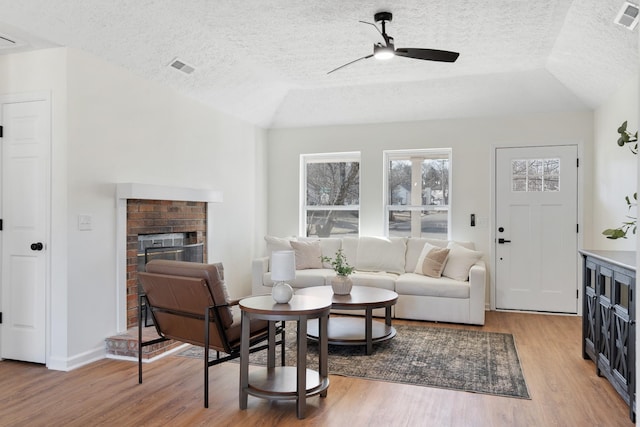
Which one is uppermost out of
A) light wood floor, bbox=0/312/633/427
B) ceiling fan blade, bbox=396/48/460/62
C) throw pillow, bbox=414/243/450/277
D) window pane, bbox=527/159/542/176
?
ceiling fan blade, bbox=396/48/460/62

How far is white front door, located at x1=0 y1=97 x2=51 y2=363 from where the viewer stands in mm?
3711

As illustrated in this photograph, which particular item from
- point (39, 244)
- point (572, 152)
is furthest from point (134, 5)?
point (572, 152)

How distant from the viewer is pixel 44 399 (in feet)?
10.0

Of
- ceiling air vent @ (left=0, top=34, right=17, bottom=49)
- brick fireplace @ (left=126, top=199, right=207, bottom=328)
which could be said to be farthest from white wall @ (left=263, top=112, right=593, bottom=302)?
ceiling air vent @ (left=0, top=34, right=17, bottom=49)

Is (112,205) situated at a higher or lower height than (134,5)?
lower

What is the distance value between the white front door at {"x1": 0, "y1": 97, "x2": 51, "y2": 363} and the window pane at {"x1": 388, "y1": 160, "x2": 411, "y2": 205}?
13.6ft

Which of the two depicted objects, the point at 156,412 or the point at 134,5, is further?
the point at 134,5

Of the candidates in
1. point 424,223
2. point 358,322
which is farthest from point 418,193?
point 358,322

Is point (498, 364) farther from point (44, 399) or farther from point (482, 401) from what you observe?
point (44, 399)

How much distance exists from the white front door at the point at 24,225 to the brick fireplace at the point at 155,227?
27.2 inches

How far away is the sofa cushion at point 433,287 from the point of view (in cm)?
508

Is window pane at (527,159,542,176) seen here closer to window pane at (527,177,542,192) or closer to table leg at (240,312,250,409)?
window pane at (527,177,542,192)

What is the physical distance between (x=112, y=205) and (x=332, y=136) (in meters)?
3.40

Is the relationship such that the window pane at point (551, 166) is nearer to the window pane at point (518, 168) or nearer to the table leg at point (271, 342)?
the window pane at point (518, 168)
